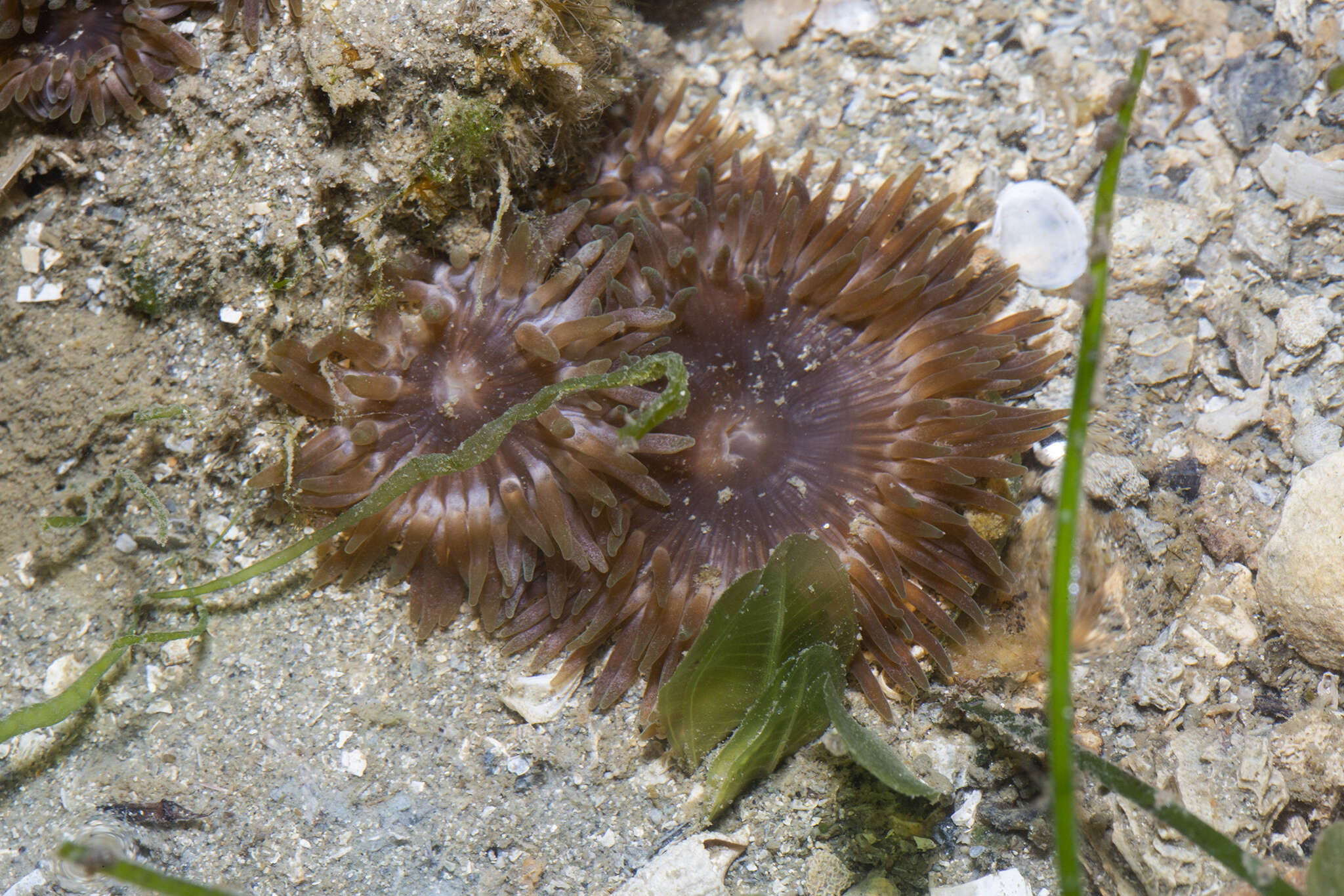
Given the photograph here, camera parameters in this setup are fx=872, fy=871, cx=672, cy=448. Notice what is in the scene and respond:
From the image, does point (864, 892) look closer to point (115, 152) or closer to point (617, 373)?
point (617, 373)

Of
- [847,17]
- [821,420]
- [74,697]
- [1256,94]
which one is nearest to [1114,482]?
[821,420]

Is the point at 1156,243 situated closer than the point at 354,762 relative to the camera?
No

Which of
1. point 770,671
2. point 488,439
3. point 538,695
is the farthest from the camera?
point 538,695

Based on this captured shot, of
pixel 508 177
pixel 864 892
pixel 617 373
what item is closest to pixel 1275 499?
pixel 864 892

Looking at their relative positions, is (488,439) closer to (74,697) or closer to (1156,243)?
(74,697)

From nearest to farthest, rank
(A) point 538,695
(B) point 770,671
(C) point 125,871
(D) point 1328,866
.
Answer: (C) point 125,871, (D) point 1328,866, (B) point 770,671, (A) point 538,695

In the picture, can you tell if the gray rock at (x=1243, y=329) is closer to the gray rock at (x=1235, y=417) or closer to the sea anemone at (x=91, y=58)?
the gray rock at (x=1235, y=417)

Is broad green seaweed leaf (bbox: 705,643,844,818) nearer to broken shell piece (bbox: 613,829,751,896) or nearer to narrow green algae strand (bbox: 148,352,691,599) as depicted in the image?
broken shell piece (bbox: 613,829,751,896)

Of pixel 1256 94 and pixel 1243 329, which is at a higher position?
pixel 1256 94
